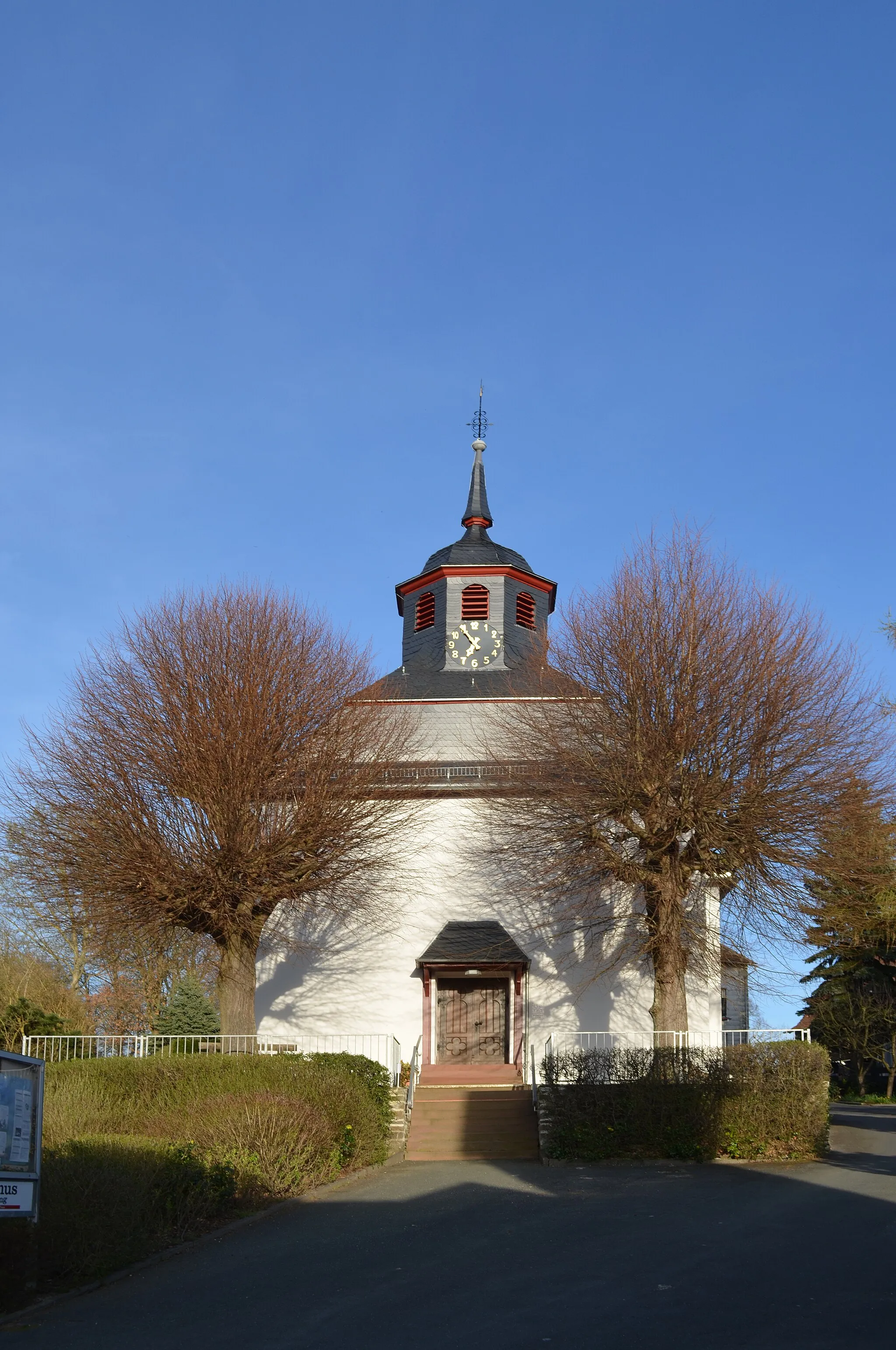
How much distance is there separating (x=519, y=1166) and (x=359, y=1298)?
9403 mm

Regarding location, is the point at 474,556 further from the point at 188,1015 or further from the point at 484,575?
the point at 188,1015

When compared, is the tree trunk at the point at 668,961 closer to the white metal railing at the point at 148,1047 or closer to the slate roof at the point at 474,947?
the slate roof at the point at 474,947

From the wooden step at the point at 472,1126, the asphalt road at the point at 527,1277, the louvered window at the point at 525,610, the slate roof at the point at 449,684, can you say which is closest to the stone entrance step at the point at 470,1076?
the wooden step at the point at 472,1126

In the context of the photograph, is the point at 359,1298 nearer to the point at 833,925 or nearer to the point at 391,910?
the point at 391,910

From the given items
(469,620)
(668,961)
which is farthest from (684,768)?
(469,620)

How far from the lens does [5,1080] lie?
27.7 feet

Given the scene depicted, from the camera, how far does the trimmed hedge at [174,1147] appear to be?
31.2 ft

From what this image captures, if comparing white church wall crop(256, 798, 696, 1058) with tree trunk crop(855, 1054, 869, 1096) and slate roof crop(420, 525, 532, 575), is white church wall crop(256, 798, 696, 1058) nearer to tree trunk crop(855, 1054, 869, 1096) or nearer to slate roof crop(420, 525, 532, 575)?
slate roof crop(420, 525, 532, 575)

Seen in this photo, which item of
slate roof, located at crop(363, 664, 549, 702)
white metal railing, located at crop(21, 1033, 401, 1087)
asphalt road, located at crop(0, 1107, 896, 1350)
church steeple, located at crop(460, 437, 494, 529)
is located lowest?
asphalt road, located at crop(0, 1107, 896, 1350)

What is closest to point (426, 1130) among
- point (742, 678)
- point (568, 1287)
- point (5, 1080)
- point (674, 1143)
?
point (674, 1143)

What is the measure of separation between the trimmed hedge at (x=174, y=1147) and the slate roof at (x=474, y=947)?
5.24 m

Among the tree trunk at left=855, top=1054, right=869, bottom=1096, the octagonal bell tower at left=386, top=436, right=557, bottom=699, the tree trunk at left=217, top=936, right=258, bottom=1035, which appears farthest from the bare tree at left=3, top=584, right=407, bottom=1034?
the tree trunk at left=855, top=1054, right=869, bottom=1096

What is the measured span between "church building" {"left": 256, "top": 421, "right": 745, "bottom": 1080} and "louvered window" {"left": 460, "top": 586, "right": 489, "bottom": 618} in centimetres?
366

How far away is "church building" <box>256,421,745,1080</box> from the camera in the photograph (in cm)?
2583
